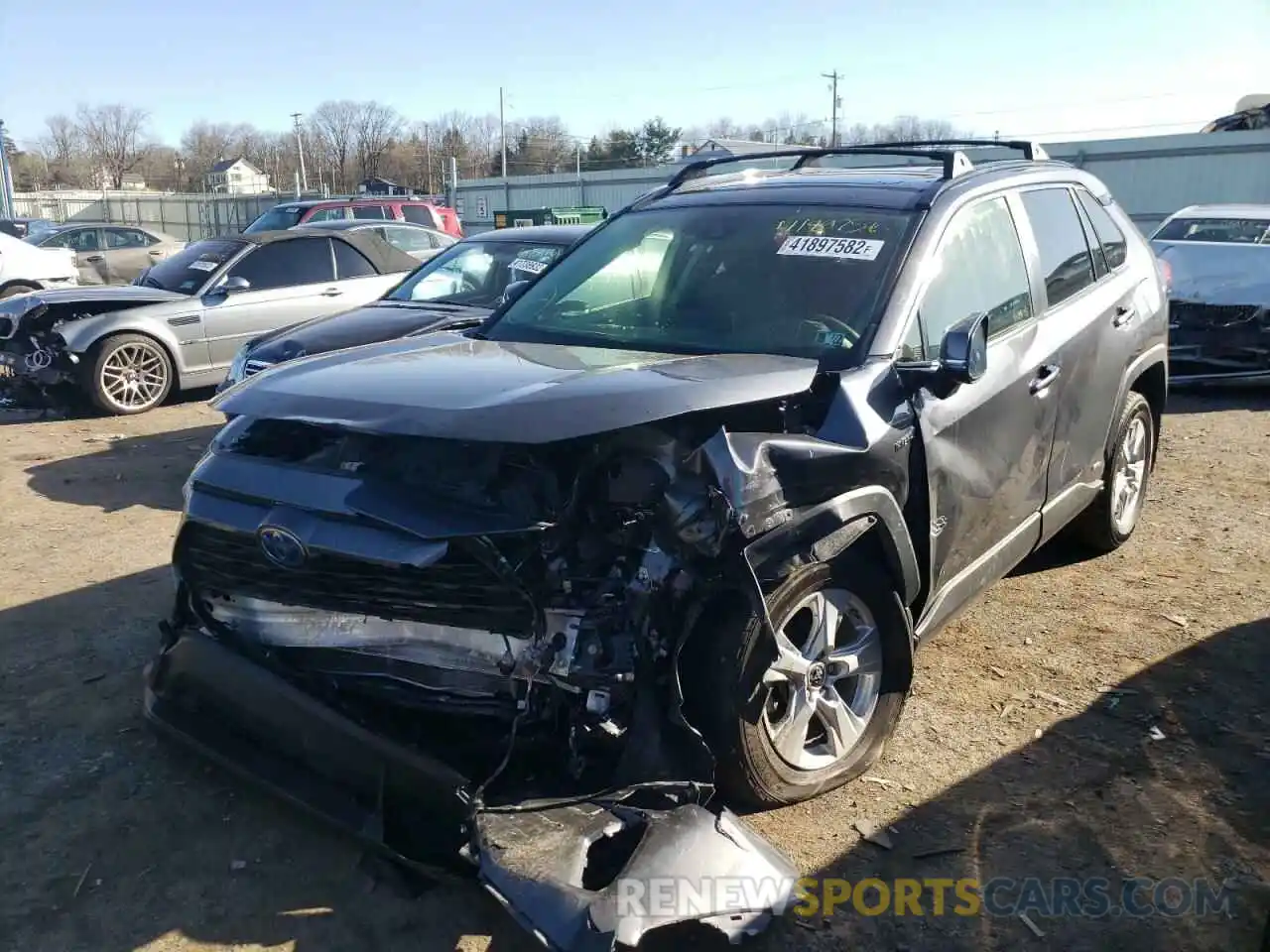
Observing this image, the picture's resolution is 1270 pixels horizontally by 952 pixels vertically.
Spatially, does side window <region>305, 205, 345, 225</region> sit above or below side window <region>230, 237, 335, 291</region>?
above

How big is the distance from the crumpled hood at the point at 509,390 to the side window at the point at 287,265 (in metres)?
6.81

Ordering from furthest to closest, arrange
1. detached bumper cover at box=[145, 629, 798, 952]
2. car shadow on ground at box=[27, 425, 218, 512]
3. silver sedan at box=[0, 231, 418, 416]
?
silver sedan at box=[0, 231, 418, 416]
car shadow on ground at box=[27, 425, 218, 512]
detached bumper cover at box=[145, 629, 798, 952]

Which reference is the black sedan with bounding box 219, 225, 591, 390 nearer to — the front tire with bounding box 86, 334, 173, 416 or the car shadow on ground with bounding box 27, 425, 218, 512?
the car shadow on ground with bounding box 27, 425, 218, 512

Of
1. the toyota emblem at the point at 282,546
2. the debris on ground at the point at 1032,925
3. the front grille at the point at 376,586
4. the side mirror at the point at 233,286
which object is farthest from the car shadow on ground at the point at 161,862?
the side mirror at the point at 233,286

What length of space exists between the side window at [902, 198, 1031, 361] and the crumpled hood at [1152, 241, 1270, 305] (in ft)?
21.0

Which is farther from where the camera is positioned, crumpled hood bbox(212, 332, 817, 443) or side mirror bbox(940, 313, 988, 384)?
side mirror bbox(940, 313, 988, 384)

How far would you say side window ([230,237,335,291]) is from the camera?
9.73 meters

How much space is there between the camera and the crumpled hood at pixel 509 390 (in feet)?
8.80

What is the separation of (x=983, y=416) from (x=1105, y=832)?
139 cm

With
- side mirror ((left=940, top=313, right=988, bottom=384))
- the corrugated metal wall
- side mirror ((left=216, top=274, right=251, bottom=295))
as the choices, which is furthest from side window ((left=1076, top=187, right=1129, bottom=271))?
the corrugated metal wall

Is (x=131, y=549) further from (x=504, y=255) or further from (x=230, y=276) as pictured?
(x=230, y=276)

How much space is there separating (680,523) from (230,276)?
819cm

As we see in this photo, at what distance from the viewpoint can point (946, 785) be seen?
332cm

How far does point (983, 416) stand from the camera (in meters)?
3.56
